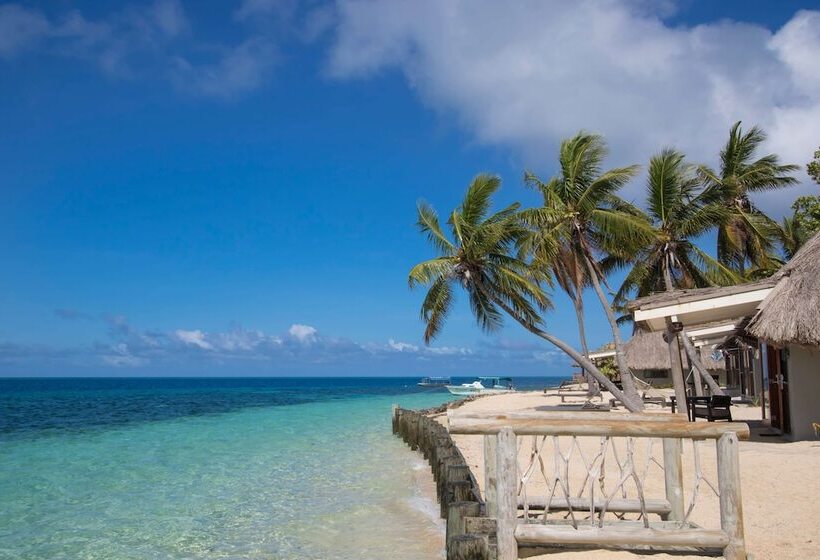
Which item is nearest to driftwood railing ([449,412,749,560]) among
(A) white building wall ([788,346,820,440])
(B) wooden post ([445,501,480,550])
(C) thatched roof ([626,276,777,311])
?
(B) wooden post ([445,501,480,550])

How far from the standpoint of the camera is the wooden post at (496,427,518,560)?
17.6 ft

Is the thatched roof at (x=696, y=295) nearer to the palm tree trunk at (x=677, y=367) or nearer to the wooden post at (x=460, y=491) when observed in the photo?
the palm tree trunk at (x=677, y=367)

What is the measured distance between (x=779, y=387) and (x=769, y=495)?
20.7 ft

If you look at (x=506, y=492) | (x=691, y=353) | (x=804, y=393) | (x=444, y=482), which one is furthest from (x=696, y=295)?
(x=506, y=492)

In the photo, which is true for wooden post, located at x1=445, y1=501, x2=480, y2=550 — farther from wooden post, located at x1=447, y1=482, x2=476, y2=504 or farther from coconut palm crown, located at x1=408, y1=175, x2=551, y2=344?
coconut palm crown, located at x1=408, y1=175, x2=551, y2=344

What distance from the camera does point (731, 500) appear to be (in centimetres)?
507

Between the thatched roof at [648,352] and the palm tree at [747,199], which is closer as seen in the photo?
the palm tree at [747,199]

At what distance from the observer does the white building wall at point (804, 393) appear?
11.9 meters

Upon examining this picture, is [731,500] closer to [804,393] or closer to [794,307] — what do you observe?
[794,307]

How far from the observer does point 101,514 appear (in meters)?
9.91

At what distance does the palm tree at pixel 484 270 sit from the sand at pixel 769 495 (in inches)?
268

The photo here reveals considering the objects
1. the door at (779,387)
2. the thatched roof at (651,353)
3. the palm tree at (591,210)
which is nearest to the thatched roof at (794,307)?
the door at (779,387)

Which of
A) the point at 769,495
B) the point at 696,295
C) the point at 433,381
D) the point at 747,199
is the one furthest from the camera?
the point at 433,381

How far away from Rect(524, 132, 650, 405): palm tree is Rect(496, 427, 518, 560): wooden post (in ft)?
43.8
